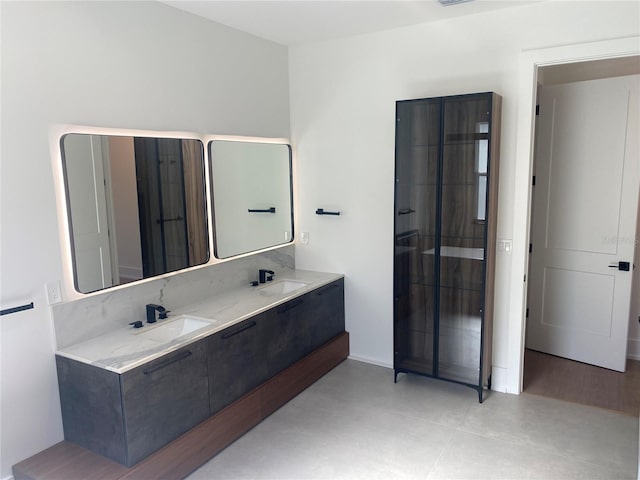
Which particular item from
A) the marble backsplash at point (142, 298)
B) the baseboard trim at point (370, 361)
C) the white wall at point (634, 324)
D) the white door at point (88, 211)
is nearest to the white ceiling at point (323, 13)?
the white door at point (88, 211)

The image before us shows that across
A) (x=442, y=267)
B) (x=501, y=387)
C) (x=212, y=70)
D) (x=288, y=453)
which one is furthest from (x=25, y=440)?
(x=501, y=387)

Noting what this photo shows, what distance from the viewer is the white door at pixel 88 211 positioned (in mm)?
2584

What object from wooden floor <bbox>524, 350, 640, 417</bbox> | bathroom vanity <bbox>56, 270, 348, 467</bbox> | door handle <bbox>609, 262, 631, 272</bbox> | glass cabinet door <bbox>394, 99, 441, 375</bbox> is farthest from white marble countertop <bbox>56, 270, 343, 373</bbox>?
door handle <bbox>609, 262, 631, 272</bbox>

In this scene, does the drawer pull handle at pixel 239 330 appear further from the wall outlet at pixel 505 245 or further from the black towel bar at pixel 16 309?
the wall outlet at pixel 505 245

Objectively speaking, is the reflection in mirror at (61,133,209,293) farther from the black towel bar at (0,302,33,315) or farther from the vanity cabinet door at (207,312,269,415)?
the vanity cabinet door at (207,312,269,415)

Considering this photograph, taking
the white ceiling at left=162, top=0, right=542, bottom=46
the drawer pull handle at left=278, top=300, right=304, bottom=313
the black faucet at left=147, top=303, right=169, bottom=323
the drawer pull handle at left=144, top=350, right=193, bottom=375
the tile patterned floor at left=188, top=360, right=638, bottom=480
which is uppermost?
the white ceiling at left=162, top=0, right=542, bottom=46

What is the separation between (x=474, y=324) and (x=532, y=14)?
2.17 meters

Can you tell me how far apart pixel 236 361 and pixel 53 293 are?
3.70 ft

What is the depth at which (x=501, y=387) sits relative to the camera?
3.63m

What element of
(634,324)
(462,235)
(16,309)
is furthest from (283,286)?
(634,324)

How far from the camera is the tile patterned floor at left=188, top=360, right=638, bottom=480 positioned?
272cm

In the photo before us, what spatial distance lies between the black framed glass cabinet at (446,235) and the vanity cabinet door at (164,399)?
1.64 meters

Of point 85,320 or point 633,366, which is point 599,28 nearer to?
point 633,366

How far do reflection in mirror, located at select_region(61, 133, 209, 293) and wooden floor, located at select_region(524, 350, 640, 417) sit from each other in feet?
9.15
